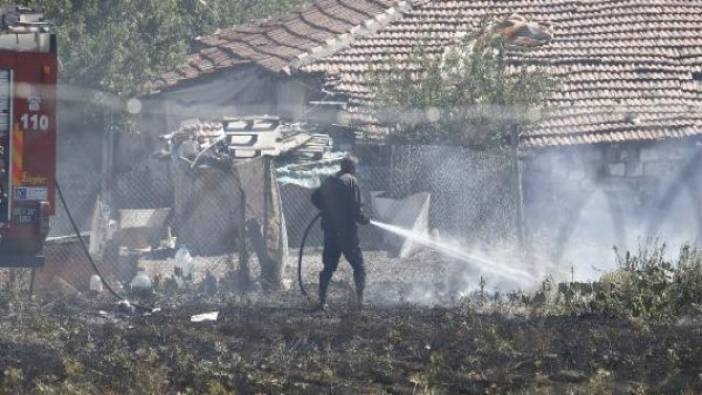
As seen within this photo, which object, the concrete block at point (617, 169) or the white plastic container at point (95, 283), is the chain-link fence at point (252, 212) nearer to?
the white plastic container at point (95, 283)

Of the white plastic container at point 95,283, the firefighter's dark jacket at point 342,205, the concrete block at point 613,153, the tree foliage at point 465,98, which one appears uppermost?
the tree foliage at point 465,98

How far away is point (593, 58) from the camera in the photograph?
2505 cm

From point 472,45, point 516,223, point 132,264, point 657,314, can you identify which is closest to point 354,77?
point 472,45

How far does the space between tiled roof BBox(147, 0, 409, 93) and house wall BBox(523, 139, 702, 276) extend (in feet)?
18.9

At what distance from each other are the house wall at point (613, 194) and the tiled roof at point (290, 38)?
5.75 meters

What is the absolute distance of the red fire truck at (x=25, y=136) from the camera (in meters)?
12.9

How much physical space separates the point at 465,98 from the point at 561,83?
3495 mm

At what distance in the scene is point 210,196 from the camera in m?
18.9

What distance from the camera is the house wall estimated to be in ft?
63.8

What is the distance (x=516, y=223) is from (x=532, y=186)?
311 cm

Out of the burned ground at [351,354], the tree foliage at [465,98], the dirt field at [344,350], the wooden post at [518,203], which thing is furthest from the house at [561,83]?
the burned ground at [351,354]

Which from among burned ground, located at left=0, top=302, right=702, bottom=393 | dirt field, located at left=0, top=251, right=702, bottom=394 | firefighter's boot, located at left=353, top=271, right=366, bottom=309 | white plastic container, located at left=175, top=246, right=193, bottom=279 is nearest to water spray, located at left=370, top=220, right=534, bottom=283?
white plastic container, located at left=175, top=246, right=193, bottom=279

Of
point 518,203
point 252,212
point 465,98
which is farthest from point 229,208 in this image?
point 518,203

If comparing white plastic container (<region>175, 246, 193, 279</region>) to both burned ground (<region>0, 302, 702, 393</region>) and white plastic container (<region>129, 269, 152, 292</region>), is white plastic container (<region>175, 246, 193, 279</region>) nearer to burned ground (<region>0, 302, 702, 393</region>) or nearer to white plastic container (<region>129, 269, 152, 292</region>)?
white plastic container (<region>129, 269, 152, 292</region>)
